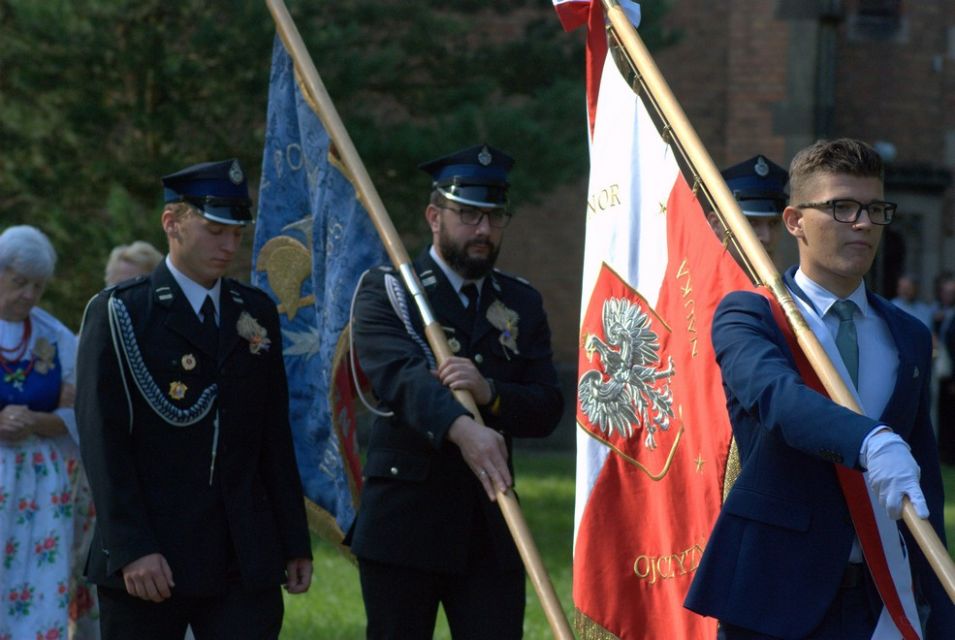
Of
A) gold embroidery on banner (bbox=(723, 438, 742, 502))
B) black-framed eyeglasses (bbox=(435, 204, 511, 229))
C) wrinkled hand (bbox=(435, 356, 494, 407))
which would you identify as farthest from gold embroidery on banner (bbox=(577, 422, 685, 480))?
black-framed eyeglasses (bbox=(435, 204, 511, 229))

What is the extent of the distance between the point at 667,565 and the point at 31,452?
125 inches

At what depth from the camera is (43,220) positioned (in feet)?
44.6

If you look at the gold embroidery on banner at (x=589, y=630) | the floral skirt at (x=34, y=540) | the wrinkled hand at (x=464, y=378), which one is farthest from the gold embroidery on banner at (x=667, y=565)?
the floral skirt at (x=34, y=540)

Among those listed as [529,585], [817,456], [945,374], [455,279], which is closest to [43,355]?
[455,279]

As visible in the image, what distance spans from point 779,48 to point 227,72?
9333mm

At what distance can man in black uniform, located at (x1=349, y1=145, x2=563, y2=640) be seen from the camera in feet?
17.7

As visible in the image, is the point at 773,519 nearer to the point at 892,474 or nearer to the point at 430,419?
the point at 892,474

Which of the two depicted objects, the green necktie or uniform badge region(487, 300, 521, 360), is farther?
uniform badge region(487, 300, 521, 360)

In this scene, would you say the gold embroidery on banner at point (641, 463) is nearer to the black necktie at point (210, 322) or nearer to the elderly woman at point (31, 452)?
the black necktie at point (210, 322)

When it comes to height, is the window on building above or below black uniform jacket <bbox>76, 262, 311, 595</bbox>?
above

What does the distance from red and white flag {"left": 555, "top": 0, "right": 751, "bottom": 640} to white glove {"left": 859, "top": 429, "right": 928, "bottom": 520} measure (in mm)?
1131

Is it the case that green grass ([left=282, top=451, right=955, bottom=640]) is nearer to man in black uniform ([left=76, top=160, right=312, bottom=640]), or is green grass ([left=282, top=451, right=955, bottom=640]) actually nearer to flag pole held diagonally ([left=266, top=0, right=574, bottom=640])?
flag pole held diagonally ([left=266, top=0, right=574, bottom=640])

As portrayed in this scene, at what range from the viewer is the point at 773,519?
Answer: 3965 mm

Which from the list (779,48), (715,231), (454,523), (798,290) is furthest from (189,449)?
(779,48)
